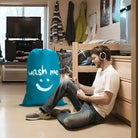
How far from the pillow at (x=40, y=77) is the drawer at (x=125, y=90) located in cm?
107

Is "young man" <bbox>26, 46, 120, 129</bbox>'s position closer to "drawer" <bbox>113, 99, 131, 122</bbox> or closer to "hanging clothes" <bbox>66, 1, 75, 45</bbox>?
"drawer" <bbox>113, 99, 131, 122</bbox>

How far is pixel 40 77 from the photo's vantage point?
3.31m

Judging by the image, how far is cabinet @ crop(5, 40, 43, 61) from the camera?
6430mm

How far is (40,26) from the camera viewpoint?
22.4ft

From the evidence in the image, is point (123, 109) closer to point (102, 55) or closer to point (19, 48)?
point (102, 55)

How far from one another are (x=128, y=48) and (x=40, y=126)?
1178mm

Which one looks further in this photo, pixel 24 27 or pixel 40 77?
pixel 24 27

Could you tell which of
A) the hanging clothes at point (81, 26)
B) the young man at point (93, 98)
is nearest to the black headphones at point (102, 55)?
the young man at point (93, 98)

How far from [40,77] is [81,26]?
3388mm

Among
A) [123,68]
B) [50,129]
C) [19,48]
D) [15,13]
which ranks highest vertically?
[15,13]

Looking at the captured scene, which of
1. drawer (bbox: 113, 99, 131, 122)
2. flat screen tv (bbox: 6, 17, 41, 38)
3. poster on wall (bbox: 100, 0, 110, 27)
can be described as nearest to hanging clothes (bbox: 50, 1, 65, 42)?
flat screen tv (bbox: 6, 17, 41, 38)

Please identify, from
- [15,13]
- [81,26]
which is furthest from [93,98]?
[15,13]

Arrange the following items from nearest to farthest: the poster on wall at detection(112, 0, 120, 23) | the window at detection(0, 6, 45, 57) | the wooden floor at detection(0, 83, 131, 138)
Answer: the wooden floor at detection(0, 83, 131, 138), the poster on wall at detection(112, 0, 120, 23), the window at detection(0, 6, 45, 57)

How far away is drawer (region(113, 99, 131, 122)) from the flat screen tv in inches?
177
